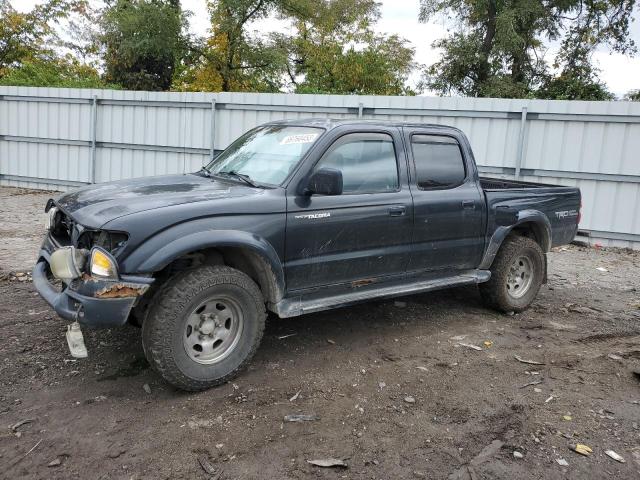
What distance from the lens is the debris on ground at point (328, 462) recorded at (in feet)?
10.4

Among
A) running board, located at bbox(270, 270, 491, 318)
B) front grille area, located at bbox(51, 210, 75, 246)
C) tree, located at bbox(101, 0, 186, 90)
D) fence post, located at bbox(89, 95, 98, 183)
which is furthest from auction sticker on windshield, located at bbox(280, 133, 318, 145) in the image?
tree, located at bbox(101, 0, 186, 90)

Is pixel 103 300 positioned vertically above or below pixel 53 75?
below

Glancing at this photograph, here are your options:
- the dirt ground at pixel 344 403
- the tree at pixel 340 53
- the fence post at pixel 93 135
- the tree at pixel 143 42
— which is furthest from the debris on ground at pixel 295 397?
the tree at pixel 143 42

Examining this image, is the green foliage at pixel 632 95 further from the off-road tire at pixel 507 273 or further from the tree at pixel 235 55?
the off-road tire at pixel 507 273

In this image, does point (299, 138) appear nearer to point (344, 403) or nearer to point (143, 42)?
point (344, 403)

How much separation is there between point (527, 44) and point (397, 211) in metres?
22.9

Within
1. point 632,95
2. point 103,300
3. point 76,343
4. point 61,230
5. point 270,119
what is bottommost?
point 76,343

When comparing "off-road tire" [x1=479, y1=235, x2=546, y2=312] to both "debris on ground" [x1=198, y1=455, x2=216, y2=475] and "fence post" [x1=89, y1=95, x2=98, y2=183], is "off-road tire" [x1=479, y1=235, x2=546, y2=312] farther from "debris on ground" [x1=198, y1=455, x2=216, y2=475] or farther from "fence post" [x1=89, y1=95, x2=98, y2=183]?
"fence post" [x1=89, y1=95, x2=98, y2=183]

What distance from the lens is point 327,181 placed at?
4.13m

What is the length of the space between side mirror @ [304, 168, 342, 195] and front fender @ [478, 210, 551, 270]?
2094mm

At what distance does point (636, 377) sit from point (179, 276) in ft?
11.7

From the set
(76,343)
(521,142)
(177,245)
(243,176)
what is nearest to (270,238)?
(177,245)

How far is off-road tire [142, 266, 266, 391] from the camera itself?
12.1ft

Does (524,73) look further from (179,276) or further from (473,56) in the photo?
(179,276)
